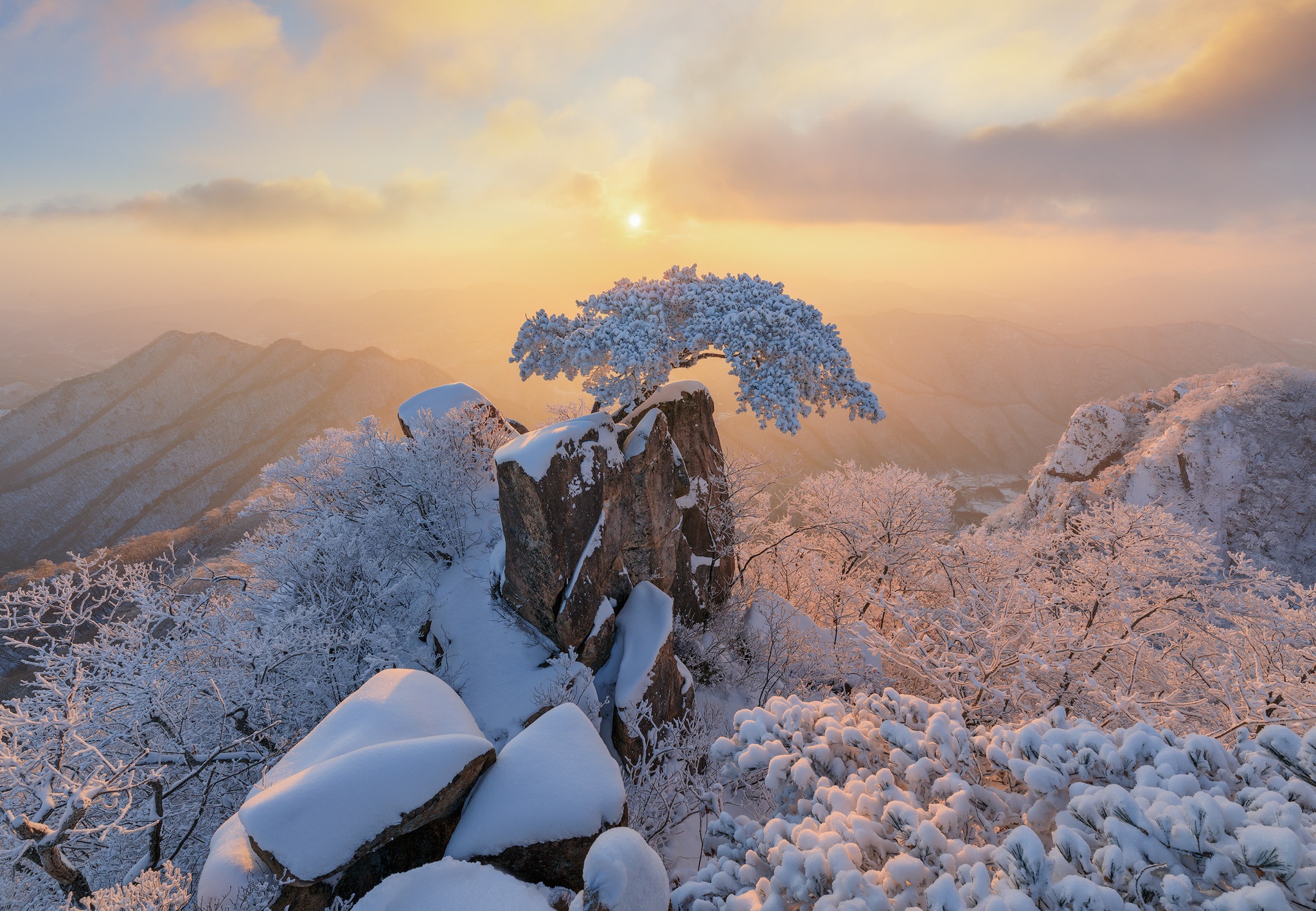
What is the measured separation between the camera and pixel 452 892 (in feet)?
16.9

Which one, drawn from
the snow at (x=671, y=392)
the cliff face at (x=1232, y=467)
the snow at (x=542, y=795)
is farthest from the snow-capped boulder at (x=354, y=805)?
the cliff face at (x=1232, y=467)

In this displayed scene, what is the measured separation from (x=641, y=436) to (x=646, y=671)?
18.6 ft

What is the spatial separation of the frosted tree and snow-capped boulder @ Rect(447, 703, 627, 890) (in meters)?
8.78

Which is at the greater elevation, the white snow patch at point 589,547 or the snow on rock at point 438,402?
the snow on rock at point 438,402

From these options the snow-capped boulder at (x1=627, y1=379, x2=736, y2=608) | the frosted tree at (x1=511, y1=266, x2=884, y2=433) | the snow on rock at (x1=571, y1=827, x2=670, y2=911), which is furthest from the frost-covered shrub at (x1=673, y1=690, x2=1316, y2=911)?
the snow-capped boulder at (x1=627, y1=379, x2=736, y2=608)

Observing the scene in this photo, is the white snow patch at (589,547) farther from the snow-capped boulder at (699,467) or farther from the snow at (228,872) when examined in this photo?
the snow at (228,872)

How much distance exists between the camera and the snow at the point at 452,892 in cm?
498

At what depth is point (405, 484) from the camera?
45.9ft

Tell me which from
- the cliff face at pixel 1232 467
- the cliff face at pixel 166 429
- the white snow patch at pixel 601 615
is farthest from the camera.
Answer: the cliff face at pixel 166 429

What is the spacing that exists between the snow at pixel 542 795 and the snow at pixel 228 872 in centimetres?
223

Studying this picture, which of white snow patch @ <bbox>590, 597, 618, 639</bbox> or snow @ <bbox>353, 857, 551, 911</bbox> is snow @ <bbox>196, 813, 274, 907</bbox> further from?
white snow patch @ <bbox>590, 597, 618, 639</bbox>

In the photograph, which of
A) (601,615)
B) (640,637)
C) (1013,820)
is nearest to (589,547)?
(601,615)

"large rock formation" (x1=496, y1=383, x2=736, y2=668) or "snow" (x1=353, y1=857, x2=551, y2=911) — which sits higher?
"large rock formation" (x1=496, y1=383, x2=736, y2=668)

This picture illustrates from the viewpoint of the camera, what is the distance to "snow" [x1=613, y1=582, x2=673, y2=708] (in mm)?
11148
